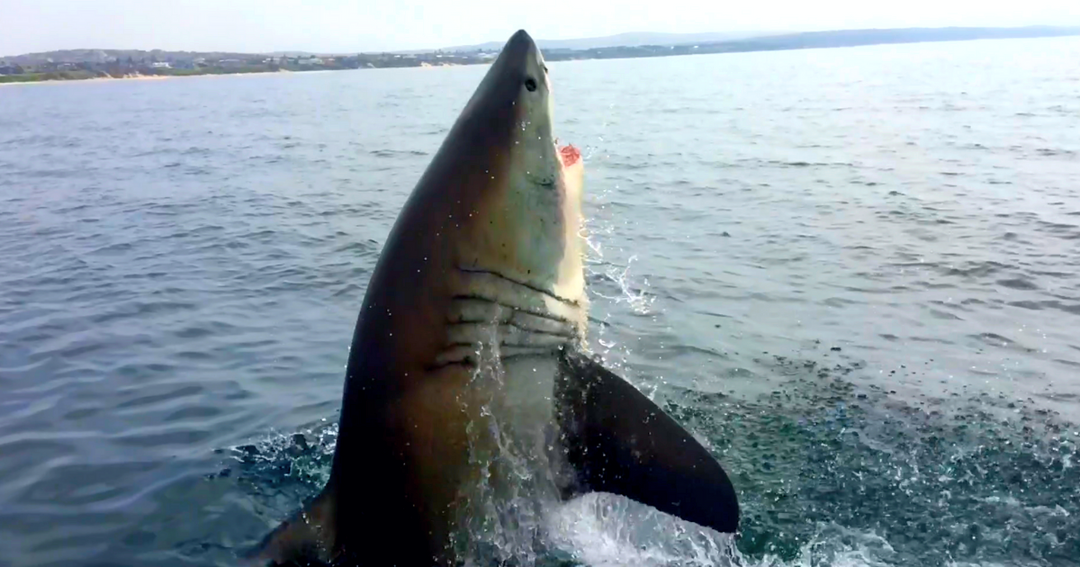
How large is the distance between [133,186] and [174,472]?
715 inches

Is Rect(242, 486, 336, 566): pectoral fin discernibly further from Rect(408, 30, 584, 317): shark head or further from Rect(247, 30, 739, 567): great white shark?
Rect(408, 30, 584, 317): shark head

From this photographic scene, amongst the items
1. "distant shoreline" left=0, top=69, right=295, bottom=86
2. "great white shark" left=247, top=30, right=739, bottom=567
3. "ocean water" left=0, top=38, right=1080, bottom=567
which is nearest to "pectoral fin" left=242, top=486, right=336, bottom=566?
"great white shark" left=247, top=30, right=739, bottom=567

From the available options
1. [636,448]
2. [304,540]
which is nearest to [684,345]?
[636,448]

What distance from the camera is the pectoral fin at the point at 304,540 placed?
3846 millimetres

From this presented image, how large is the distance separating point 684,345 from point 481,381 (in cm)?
564

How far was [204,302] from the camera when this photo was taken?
11656mm

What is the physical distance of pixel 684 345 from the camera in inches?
370

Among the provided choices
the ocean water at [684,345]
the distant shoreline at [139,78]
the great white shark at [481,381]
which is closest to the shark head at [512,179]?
the great white shark at [481,381]

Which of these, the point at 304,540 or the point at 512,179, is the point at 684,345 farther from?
the point at 304,540

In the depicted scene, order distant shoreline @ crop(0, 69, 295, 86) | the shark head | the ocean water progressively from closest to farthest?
the shark head < the ocean water < distant shoreline @ crop(0, 69, 295, 86)

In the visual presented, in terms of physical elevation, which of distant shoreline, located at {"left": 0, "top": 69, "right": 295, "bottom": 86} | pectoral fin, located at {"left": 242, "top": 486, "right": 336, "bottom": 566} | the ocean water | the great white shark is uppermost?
distant shoreline, located at {"left": 0, "top": 69, "right": 295, "bottom": 86}

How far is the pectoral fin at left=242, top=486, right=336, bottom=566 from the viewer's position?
3846 millimetres

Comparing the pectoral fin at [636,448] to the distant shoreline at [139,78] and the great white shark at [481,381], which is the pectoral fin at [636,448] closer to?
the great white shark at [481,381]

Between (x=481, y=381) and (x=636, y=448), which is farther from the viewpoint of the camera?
(x=636, y=448)
